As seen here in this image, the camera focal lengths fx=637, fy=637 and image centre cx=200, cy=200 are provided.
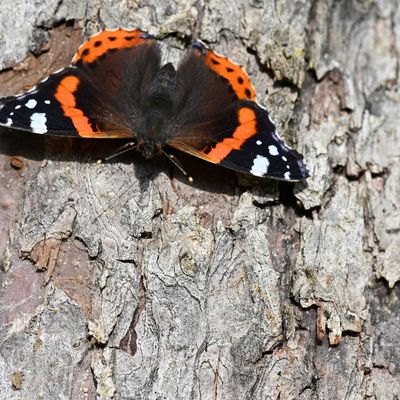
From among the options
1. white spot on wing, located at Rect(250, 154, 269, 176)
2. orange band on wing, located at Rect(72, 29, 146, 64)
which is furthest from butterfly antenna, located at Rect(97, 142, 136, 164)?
white spot on wing, located at Rect(250, 154, 269, 176)

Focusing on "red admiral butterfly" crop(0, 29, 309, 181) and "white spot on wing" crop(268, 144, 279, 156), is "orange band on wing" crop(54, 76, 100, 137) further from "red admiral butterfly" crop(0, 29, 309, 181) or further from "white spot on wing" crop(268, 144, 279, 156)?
"white spot on wing" crop(268, 144, 279, 156)

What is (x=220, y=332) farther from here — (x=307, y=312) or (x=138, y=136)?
(x=138, y=136)

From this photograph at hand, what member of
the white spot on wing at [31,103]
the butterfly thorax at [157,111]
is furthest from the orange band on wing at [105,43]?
the white spot on wing at [31,103]

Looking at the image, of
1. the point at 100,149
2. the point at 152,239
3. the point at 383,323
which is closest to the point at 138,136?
the point at 100,149

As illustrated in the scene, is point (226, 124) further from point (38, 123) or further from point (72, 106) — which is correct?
point (38, 123)

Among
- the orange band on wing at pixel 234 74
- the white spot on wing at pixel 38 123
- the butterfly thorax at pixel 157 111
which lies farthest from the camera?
the orange band on wing at pixel 234 74

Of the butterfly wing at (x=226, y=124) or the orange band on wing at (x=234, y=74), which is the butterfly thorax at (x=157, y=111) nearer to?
the butterfly wing at (x=226, y=124)
